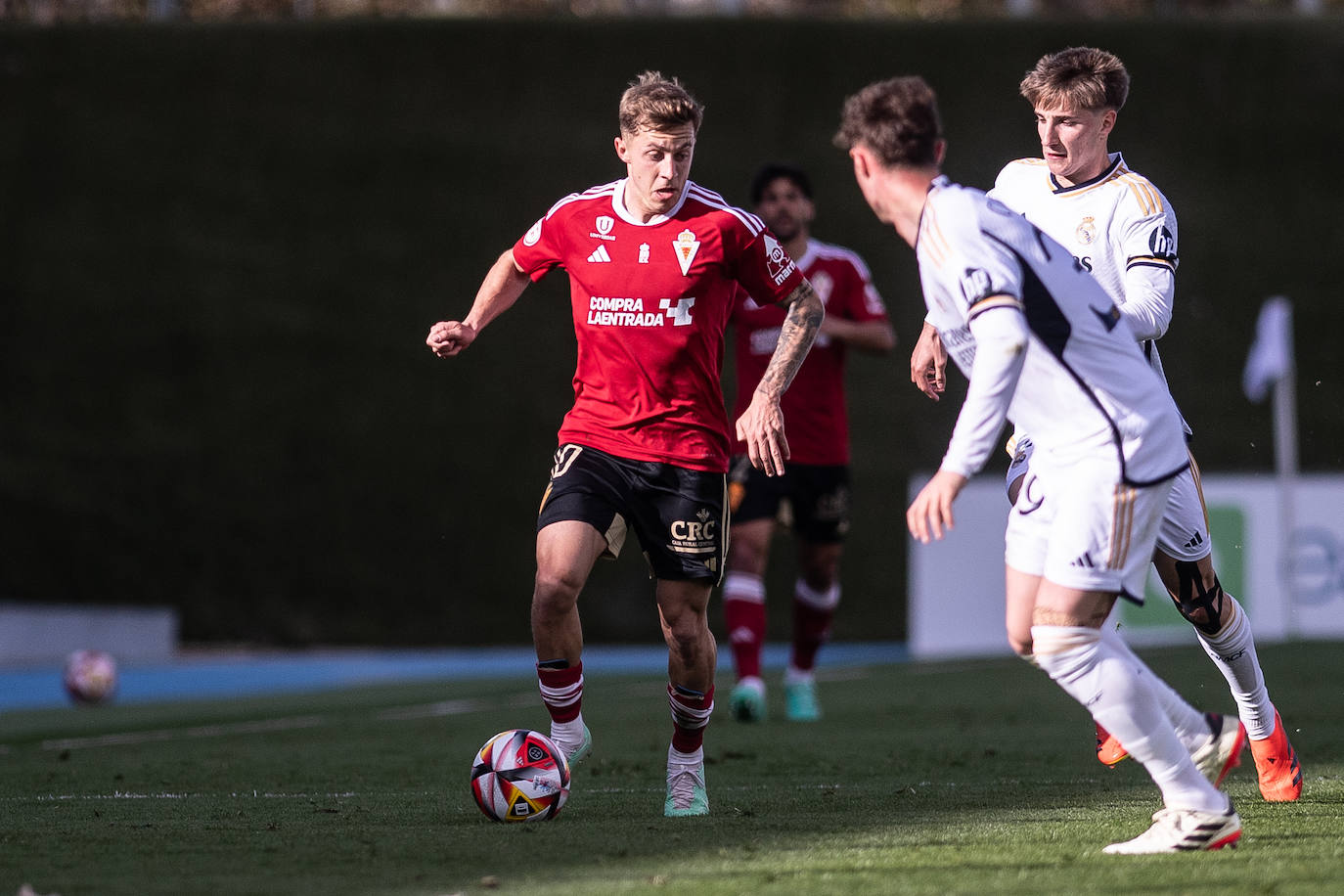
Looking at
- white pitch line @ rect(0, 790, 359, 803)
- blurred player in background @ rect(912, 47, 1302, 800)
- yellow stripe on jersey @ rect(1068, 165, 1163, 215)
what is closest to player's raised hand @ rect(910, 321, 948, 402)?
blurred player in background @ rect(912, 47, 1302, 800)

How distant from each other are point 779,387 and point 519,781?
53.7 inches

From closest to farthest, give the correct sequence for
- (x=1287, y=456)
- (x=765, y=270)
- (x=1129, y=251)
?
(x=1129, y=251) → (x=765, y=270) → (x=1287, y=456)

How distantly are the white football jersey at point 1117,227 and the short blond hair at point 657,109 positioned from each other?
3.07 ft

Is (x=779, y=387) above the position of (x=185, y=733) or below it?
above

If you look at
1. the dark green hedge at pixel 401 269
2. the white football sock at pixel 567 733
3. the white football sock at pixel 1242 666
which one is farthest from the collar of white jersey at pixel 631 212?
the dark green hedge at pixel 401 269

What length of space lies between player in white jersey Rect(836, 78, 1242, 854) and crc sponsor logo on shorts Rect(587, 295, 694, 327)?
115 cm

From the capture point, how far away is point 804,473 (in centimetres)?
845

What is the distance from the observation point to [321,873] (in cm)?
381

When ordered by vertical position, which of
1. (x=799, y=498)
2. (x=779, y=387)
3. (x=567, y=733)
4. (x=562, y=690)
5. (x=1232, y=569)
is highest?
(x=779, y=387)

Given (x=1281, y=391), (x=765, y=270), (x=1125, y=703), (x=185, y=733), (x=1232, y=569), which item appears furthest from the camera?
(x=1281, y=391)

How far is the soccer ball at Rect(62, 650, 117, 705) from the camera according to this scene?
10578 mm

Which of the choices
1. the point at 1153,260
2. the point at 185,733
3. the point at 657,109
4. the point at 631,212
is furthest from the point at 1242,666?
the point at 185,733

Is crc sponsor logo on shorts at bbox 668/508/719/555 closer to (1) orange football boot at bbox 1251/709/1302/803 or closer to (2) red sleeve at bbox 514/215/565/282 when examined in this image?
(2) red sleeve at bbox 514/215/565/282

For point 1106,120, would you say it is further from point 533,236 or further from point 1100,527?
point 533,236
